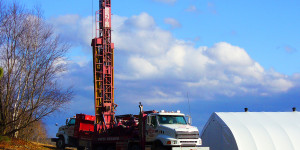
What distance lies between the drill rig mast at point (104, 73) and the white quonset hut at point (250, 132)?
7886 millimetres

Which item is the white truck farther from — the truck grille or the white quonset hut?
the white quonset hut

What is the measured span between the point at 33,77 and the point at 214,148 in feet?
49.1

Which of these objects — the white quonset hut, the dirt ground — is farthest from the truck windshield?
the dirt ground

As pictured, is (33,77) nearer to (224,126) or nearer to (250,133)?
(224,126)

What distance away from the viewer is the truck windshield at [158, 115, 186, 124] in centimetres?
2467

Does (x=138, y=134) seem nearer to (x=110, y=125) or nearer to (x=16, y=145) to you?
(x=110, y=125)

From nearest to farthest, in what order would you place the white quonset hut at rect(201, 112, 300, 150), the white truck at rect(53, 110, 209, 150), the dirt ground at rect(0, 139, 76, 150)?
the white truck at rect(53, 110, 209, 150), the dirt ground at rect(0, 139, 76, 150), the white quonset hut at rect(201, 112, 300, 150)

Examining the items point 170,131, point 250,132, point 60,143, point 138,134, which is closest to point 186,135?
point 170,131

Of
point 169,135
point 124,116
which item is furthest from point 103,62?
point 169,135

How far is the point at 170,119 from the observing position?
24.9 meters

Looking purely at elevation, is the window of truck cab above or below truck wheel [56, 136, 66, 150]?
above

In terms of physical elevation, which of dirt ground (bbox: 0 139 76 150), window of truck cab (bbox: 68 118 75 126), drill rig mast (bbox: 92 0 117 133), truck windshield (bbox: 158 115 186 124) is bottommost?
dirt ground (bbox: 0 139 76 150)

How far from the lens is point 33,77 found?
31.2 meters

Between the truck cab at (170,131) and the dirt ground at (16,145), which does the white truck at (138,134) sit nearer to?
the truck cab at (170,131)
